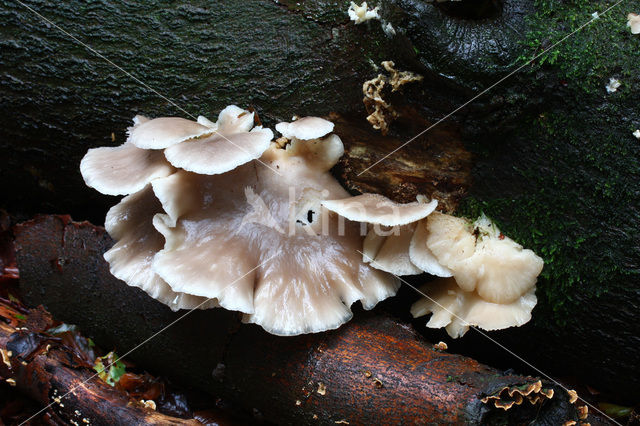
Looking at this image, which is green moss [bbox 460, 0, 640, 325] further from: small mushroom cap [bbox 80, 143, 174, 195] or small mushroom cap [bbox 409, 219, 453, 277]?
small mushroom cap [bbox 80, 143, 174, 195]

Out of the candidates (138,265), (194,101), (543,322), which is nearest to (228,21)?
(194,101)

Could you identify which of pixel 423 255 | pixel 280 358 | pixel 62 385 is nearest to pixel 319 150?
pixel 423 255

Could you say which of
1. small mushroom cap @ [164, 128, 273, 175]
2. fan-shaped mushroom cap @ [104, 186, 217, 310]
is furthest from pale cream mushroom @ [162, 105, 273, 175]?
fan-shaped mushroom cap @ [104, 186, 217, 310]

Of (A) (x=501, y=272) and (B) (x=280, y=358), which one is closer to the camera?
(A) (x=501, y=272)

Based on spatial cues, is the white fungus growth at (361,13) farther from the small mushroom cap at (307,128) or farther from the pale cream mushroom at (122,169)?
the pale cream mushroom at (122,169)

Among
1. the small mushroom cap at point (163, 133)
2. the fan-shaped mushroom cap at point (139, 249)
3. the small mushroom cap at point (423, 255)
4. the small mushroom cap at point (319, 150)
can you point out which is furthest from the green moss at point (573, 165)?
the fan-shaped mushroom cap at point (139, 249)

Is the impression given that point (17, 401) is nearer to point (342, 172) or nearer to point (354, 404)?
point (354, 404)

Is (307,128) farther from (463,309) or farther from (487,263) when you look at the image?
(463,309)
